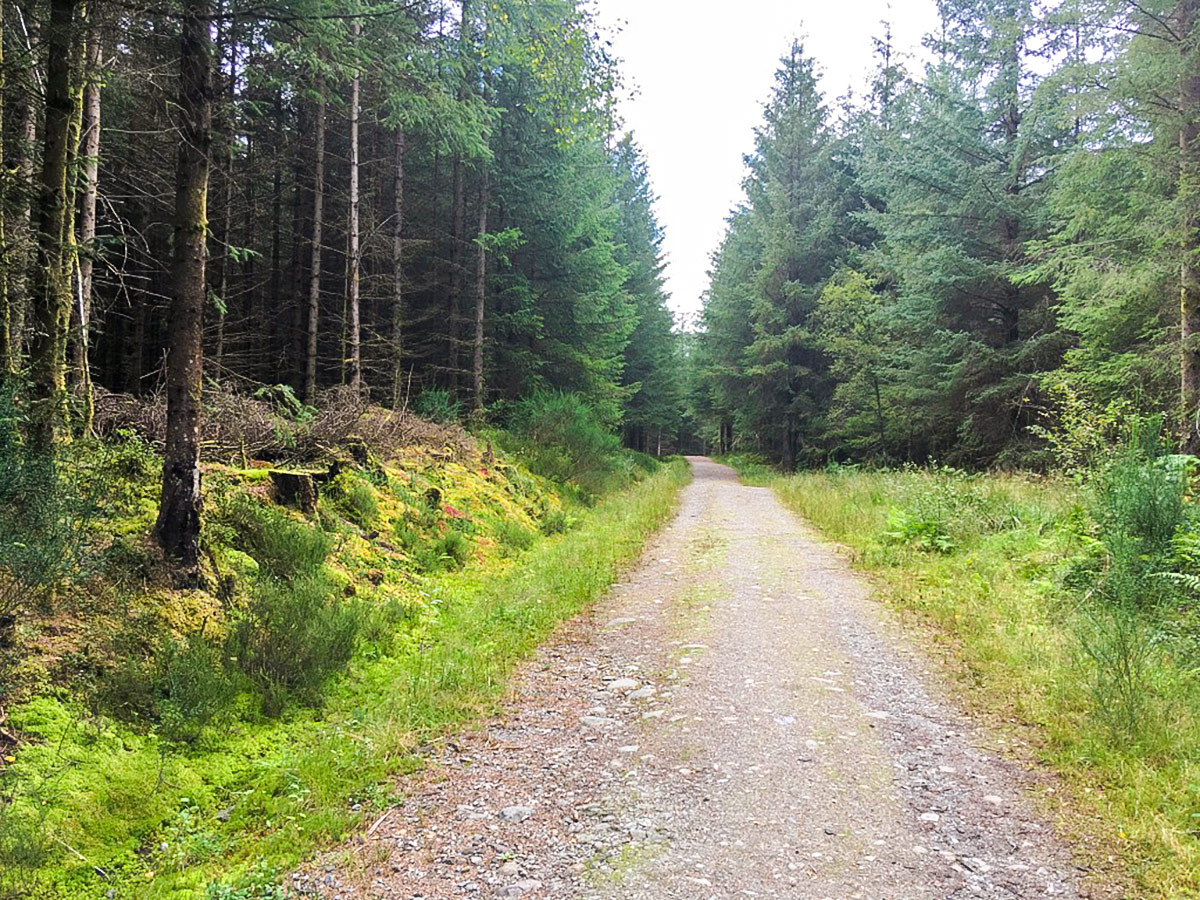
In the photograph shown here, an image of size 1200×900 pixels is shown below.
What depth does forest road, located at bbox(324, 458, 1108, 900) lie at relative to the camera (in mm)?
2508

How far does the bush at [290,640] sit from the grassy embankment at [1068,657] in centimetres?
423

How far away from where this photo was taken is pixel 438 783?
10.7 feet

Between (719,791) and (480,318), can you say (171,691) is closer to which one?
(719,791)

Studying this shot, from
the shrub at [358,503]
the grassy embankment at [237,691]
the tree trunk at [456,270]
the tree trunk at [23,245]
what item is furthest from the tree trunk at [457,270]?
the grassy embankment at [237,691]

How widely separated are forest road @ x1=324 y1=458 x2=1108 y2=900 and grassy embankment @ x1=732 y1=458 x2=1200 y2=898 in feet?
0.88

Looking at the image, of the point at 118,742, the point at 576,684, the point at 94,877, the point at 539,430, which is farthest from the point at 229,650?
the point at 539,430

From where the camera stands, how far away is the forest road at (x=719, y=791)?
2508 mm

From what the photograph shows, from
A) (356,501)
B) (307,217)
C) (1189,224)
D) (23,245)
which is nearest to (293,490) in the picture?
(356,501)

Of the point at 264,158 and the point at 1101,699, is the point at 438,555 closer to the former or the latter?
the point at 1101,699

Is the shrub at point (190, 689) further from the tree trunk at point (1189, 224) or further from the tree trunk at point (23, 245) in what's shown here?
the tree trunk at point (1189, 224)

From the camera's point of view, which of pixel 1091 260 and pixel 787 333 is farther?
pixel 787 333

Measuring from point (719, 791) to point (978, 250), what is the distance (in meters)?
17.6

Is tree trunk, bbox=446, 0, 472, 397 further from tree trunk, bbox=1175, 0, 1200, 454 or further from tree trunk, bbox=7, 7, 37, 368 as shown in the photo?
tree trunk, bbox=1175, 0, 1200, 454

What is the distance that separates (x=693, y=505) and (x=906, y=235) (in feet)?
31.7
